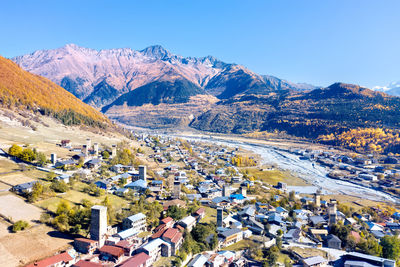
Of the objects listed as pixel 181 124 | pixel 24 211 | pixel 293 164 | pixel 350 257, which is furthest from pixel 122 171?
pixel 181 124

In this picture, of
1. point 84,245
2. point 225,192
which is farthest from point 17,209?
point 225,192

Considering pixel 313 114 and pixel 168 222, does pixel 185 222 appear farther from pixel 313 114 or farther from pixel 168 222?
pixel 313 114

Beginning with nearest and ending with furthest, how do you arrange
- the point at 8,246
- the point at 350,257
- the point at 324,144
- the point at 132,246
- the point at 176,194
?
the point at 8,246 < the point at 132,246 < the point at 350,257 < the point at 176,194 < the point at 324,144

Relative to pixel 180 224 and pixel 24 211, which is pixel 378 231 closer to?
pixel 180 224

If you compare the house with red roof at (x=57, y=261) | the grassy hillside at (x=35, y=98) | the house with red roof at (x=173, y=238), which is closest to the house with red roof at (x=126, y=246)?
the house with red roof at (x=173, y=238)

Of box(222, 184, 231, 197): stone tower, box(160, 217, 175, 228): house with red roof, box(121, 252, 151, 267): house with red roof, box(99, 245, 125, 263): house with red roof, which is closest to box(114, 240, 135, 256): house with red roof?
box(99, 245, 125, 263): house with red roof

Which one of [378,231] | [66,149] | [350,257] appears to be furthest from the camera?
[66,149]
